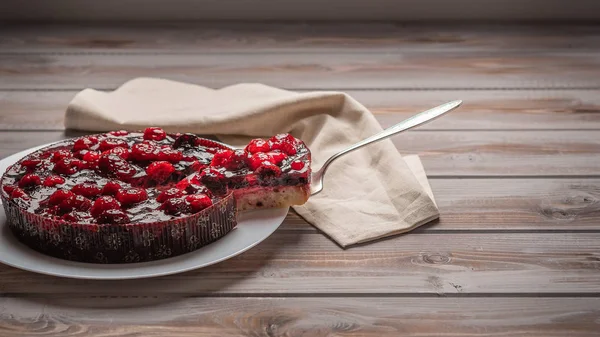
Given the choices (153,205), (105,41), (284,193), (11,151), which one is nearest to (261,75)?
(105,41)

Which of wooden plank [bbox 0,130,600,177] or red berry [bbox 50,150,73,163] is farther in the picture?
wooden plank [bbox 0,130,600,177]

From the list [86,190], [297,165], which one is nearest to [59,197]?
[86,190]

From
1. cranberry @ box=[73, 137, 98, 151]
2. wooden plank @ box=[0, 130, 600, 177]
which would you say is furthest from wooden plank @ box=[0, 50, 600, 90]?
cranberry @ box=[73, 137, 98, 151]

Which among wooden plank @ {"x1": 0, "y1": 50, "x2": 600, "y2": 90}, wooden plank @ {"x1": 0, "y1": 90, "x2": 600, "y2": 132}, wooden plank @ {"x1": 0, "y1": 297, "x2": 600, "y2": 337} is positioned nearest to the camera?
wooden plank @ {"x1": 0, "y1": 297, "x2": 600, "y2": 337}

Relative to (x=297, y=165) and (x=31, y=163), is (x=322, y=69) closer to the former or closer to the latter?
(x=297, y=165)

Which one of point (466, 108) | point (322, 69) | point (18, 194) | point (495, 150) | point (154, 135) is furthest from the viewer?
point (322, 69)

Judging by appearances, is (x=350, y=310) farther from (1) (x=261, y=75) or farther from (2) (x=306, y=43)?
(2) (x=306, y=43)

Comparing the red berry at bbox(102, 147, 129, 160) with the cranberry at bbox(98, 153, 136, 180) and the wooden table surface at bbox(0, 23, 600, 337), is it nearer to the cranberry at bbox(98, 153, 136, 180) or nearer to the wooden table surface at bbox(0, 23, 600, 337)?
the cranberry at bbox(98, 153, 136, 180)
